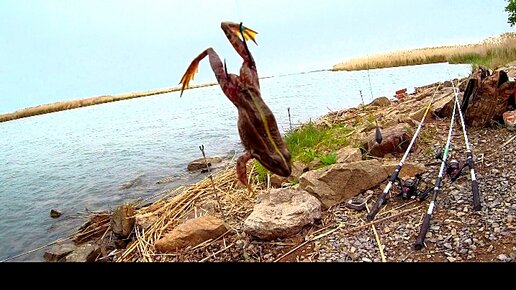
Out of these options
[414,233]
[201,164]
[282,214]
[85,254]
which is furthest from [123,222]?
[414,233]

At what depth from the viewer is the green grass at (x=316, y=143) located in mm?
2445

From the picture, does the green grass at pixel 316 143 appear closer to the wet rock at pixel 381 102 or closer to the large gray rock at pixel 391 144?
the large gray rock at pixel 391 144

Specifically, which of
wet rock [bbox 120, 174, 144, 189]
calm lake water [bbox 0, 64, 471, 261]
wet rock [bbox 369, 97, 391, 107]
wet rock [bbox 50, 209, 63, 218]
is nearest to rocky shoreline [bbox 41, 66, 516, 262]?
calm lake water [bbox 0, 64, 471, 261]

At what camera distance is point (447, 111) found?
3277 millimetres

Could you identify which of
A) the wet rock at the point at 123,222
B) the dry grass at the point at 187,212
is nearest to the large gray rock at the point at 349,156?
the dry grass at the point at 187,212

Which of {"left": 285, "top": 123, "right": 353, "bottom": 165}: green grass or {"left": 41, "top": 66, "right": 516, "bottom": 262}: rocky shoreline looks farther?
{"left": 285, "top": 123, "right": 353, "bottom": 165}: green grass

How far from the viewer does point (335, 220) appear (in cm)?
→ 179

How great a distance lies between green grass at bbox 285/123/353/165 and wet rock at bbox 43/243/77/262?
159cm

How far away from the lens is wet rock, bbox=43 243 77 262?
2420 millimetres

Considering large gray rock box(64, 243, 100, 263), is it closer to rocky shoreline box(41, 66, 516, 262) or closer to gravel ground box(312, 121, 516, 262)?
rocky shoreline box(41, 66, 516, 262)

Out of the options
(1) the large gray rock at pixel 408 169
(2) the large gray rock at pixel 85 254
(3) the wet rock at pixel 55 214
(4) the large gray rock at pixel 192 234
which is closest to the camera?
(4) the large gray rock at pixel 192 234

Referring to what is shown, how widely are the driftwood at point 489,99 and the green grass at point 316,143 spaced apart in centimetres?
93
